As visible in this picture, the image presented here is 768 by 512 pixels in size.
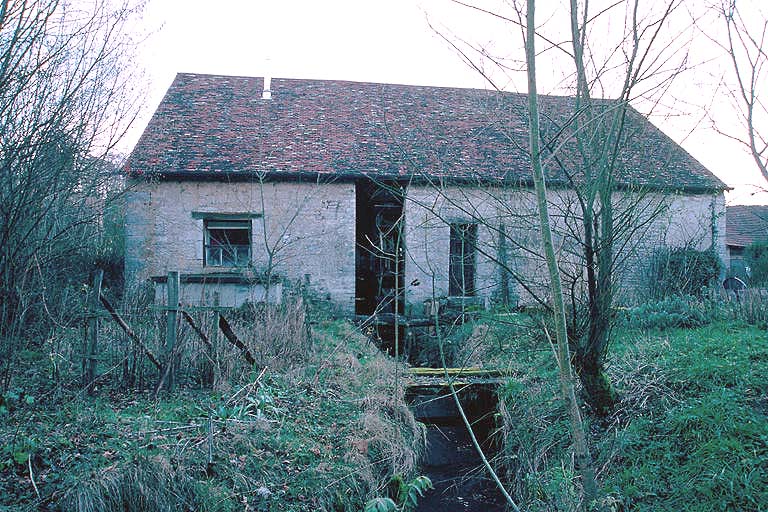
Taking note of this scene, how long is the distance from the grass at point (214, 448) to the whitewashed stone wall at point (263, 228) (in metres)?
6.06

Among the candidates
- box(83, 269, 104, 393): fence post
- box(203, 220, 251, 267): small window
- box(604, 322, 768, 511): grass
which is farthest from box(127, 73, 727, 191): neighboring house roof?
box(83, 269, 104, 393): fence post

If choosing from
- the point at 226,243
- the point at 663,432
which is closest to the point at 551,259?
the point at 663,432

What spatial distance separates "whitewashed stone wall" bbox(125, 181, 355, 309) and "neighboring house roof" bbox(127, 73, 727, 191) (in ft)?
1.52

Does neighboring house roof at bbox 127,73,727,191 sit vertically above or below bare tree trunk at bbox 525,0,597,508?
above

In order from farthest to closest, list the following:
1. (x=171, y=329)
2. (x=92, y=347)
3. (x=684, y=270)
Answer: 1. (x=684, y=270)
2. (x=171, y=329)
3. (x=92, y=347)

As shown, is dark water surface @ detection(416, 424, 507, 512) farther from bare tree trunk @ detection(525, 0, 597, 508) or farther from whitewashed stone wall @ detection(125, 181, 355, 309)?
whitewashed stone wall @ detection(125, 181, 355, 309)

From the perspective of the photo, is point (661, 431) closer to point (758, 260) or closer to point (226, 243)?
point (226, 243)

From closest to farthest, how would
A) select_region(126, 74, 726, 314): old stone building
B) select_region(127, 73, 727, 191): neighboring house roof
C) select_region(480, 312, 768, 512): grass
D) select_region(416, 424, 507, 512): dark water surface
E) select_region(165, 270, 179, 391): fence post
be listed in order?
select_region(480, 312, 768, 512): grass → select_region(416, 424, 507, 512): dark water surface → select_region(165, 270, 179, 391): fence post → select_region(126, 74, 726, 314): old stone building → select_region(127, 73, 727, 191): neighboring house roof

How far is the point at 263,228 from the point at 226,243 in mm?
1004

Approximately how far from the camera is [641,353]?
7.04 metres

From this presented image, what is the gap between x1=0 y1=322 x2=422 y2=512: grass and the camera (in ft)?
14.8

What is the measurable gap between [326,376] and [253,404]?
1529 millimetres

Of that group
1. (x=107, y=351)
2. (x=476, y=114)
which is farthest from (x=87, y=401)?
(x=476, y=114)

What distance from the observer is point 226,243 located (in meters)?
13.2
